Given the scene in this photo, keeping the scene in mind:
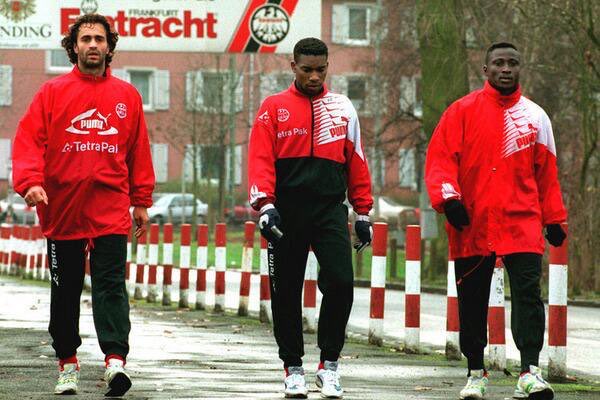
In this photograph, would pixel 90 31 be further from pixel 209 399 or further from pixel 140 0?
pixel 140 0

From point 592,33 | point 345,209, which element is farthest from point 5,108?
point 345,209

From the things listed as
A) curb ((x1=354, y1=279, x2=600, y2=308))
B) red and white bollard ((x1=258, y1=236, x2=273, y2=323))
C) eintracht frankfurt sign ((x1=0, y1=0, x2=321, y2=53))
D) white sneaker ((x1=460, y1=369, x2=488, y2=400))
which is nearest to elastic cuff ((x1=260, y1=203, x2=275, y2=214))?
white sneaker ((x1=460, y1=369, x2=488, y2=400))

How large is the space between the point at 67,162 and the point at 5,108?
65768 millimetres

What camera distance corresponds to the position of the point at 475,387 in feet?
29.9

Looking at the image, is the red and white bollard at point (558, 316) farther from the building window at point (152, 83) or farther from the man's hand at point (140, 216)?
the building window at point (152, 83)

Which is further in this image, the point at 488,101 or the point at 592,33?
the point at 592,33

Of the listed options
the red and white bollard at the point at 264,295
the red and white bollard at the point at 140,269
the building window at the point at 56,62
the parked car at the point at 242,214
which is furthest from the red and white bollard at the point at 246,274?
the building window at the point at 56,62

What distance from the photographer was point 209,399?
8523 millimetres

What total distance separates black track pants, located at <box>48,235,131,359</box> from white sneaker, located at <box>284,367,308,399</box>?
0.87 m

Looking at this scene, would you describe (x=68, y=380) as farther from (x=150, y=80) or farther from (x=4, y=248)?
(x=150, y=80)

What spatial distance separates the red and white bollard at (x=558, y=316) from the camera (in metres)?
10.8

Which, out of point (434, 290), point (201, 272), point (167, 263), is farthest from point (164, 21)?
point (201, 272)

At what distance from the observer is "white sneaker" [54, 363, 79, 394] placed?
873cm

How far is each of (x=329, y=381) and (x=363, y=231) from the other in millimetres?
898
